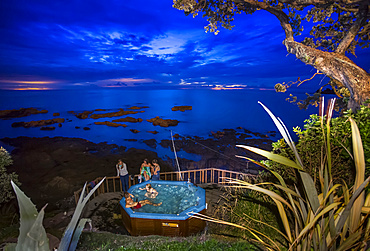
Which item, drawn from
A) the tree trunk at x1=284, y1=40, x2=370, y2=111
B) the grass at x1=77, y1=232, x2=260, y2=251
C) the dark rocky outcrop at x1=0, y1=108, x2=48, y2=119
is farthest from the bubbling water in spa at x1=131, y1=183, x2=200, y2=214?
the dark rocky outcrop at x1=0, y1=108, x2=48, y2=119

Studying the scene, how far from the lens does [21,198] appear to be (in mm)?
1318

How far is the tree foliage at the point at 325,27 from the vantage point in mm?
4898

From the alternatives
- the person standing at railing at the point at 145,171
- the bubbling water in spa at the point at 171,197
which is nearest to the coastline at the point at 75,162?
the person standing at railing at the point at 145,171

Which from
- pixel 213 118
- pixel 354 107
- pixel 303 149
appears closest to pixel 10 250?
pixel 303 149

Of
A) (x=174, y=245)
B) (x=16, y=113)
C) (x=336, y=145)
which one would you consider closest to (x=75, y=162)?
(x=174, y=245)

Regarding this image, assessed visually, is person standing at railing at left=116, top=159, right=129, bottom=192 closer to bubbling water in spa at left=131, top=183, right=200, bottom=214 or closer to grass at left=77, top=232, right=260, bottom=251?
bubbling water in spa at left=131, top=183, right=200, bottom=214

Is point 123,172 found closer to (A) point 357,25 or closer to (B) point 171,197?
(B) point 171,197

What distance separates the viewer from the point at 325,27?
7125 millimetres

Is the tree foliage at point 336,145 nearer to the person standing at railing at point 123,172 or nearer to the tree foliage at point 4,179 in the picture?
the person standing at railing at point 123,172

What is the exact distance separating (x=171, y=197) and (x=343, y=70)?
25.5 feet

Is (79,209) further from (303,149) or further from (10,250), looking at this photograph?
(303,149)

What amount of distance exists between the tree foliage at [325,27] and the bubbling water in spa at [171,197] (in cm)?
609

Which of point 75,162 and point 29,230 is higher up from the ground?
point 29,230

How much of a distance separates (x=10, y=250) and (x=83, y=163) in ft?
54.1
